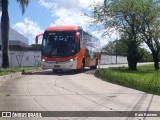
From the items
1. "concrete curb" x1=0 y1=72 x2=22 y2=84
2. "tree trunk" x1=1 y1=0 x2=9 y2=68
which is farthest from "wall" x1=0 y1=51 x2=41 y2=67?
"concrete curb" x1=0 y1=72 x2=22 y2=84

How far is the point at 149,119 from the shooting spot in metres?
10.8

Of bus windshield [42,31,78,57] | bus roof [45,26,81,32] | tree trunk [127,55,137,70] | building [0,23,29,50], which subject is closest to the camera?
bus windshield [42,31,78,57]

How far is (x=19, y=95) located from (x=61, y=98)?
1.93m

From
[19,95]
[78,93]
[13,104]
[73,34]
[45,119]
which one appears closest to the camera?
[45,119]

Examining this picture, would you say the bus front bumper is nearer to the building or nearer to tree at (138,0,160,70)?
Answer: tree at (138,0,160,70)

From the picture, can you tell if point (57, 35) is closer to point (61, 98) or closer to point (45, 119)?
point (61, 98)

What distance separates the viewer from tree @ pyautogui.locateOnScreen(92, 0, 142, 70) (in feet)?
121

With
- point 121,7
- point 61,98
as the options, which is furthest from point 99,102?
point 121,7

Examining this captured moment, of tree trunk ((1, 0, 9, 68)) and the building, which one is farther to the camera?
the building

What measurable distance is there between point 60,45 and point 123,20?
31.5 feet

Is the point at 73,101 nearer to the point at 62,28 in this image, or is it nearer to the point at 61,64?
the point at 61,64

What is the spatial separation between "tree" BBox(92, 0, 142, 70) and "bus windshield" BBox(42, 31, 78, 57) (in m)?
7.75

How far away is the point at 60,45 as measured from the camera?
30.6 m

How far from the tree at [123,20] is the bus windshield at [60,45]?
7748mm
